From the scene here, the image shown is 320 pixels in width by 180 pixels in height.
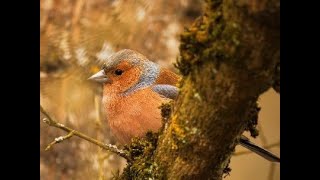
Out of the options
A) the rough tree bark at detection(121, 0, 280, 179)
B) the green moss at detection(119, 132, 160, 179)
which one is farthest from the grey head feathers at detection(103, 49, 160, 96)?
the rough tree bark at detection(121, 0, 280, 179)

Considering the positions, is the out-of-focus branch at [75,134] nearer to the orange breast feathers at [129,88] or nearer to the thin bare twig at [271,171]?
the orange breast feathers at [129,88]

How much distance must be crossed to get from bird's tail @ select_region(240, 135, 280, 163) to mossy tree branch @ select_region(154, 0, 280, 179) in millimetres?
309

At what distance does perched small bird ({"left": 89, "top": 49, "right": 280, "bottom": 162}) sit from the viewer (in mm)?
Answer: 1858

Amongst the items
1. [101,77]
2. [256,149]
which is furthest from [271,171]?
[101,77]

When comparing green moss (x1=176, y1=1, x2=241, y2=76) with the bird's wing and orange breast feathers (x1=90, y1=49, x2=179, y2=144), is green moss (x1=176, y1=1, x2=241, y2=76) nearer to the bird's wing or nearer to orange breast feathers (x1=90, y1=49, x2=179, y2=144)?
the bird's wing

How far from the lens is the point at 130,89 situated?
77.2 inches

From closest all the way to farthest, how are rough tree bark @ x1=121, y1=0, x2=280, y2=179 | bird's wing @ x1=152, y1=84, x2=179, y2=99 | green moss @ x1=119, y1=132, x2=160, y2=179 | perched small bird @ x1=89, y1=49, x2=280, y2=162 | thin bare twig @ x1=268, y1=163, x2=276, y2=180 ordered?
rough tree bark @ x1=121, y1=0, x2=280, y2=179 → green moss @ x1=119, y1=132, x2=160, y2=179 → thin bare twig @ x1=268, y1=163, x2=276, y2=180 → bird's wing @ x1=152, y1=84, x2=179, y2=99 → perched small bird @ x1=89, y1=49, x2=280, y2=162

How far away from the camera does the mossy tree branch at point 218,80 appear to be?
3.59 feet

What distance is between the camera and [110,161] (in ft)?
6.89

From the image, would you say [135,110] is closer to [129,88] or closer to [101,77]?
[129,88]

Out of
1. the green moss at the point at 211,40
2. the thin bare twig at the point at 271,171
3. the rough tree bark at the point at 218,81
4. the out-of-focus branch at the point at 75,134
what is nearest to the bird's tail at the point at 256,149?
the thin bare twig at the point at 271,171

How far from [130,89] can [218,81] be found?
839 mm

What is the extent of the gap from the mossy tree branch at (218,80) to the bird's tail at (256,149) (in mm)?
309
